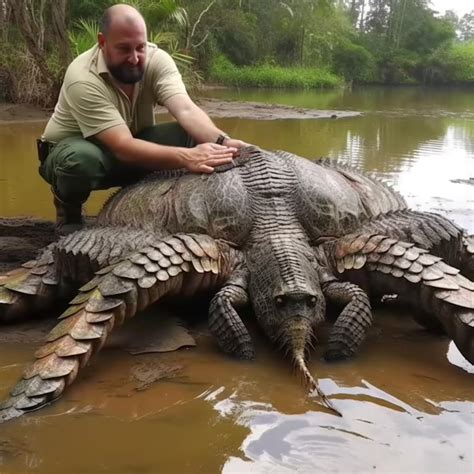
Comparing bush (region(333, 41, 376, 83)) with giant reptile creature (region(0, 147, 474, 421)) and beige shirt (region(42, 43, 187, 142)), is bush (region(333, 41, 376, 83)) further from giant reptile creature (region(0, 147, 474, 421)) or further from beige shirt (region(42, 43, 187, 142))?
giant reptile creature (region(0, 147, 474, 421))

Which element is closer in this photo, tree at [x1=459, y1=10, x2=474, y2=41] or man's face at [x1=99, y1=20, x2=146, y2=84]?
man's face at [x1=99, y1=20, x2=146, y2=84]

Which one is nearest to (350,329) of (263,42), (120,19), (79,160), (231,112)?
(79,160)

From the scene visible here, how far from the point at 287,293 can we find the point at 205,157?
949mm

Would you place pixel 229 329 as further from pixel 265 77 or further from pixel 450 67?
pixel 450 67

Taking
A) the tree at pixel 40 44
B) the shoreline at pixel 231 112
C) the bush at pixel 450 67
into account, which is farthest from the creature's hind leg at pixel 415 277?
the bush at pixel 450 67

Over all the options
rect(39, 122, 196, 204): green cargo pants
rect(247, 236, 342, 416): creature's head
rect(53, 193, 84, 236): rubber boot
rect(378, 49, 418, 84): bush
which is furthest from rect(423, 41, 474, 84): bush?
rect(247, 236, 342, 416): creature's head

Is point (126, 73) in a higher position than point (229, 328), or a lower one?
higher

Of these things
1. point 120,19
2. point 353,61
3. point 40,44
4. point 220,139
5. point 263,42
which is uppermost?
point 263,42

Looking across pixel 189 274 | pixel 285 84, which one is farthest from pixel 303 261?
pixel 285 84

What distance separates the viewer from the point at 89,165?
10.7 feet

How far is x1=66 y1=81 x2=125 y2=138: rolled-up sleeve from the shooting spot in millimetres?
3145

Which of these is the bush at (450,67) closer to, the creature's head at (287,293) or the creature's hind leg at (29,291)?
the creature's head at (287,293)

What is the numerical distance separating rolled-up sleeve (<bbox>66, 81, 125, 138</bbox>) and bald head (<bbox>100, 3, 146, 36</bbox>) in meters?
0.30

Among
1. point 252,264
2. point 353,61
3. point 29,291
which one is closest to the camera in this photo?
point 252,264
